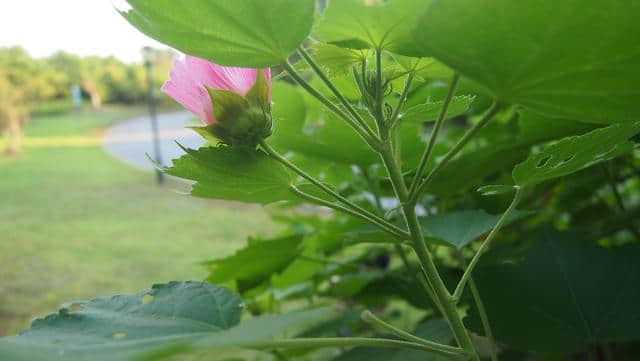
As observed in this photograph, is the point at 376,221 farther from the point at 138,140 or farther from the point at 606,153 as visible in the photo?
the point at 138,140

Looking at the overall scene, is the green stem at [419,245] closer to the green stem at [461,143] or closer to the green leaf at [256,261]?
the green stem at [461,143]

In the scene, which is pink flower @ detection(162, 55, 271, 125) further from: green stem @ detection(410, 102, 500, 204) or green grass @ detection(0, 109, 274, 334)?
green grass @ detection(0, 109, 274, 334)

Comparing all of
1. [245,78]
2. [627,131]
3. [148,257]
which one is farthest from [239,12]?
[148,257]

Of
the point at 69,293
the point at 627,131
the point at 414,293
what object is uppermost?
the point at 627,131

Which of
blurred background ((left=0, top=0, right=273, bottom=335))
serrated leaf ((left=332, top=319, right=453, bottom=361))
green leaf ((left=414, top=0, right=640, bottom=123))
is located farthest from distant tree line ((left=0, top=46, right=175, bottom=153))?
green leaf ((left=414, top=0, right=640, bottom=123))

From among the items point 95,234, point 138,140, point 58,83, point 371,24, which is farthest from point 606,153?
point 58,83

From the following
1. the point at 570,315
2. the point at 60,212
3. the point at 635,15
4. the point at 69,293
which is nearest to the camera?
the point at 635,15

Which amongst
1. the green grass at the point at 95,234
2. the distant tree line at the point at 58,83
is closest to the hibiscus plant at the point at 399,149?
the green grass at the point at 95,234

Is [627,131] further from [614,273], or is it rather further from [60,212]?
[60,212]
